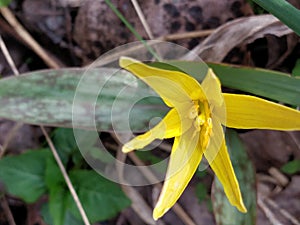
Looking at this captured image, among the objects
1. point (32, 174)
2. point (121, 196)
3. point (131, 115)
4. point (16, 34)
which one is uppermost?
point (16, 34)

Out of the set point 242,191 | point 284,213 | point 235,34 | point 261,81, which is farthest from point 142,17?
point 284,213

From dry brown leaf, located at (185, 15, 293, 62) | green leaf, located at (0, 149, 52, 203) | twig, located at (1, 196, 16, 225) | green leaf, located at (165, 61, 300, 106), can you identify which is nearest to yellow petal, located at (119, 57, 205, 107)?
green leaf, located at (165, 61, 300, 106)

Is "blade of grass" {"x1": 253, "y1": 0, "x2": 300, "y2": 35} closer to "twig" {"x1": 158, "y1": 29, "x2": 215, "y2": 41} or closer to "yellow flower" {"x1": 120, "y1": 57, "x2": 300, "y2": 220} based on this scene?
"yellow flower" {"x1": 120, "y1": 57, "x2": 300, "y2": 220}

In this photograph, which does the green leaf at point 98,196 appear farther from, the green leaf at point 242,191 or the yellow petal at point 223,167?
the yellow petal at point 223,167

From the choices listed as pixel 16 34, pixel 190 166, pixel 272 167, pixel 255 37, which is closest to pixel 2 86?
pixel 16 34

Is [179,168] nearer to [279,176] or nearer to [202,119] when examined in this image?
[202,119]

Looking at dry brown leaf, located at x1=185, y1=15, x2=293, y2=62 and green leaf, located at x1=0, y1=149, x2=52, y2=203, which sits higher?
dry brown leaf, located at x1=185, y1=15, x2=293, y2=62

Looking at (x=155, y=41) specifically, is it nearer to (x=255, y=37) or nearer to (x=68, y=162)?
(x=255, y=37)
